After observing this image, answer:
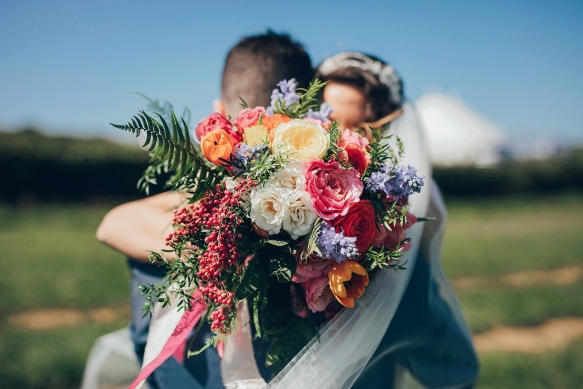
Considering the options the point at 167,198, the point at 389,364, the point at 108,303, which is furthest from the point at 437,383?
the point at 108,303

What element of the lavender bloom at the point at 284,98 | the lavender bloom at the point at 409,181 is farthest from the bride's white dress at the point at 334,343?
the lavender bloom at the point at 284,98

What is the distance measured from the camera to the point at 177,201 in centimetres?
224

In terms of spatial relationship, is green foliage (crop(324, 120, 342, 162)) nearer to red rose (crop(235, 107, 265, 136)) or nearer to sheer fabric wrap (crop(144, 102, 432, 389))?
A: red rose (crop(235, 107, 265, 136))

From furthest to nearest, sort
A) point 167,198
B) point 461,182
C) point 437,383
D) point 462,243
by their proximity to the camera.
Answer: point 461,182, point 462,243, point 437,383, point 167,198

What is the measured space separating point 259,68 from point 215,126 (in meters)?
0.59

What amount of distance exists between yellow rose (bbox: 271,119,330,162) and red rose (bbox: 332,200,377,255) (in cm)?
22

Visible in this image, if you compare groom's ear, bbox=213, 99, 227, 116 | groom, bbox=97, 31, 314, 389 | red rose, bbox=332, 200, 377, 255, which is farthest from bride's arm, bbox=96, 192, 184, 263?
red rose, bbox=332, 200, 377, 255

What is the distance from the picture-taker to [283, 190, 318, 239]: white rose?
160cm

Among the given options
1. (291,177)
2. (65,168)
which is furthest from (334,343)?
(65,168)

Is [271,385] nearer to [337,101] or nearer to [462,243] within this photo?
[337,101]

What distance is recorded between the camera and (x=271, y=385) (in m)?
1.78

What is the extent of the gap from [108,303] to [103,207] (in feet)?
23.5

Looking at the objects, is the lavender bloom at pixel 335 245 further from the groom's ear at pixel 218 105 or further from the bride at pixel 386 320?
the groom's ear at pixel 218 105

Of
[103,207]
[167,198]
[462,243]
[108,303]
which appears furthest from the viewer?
[103,207]
